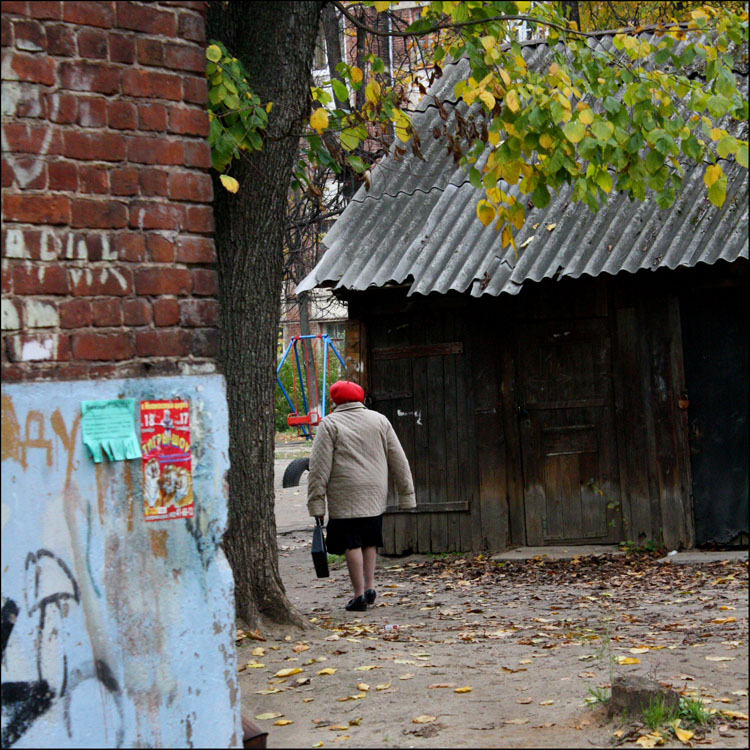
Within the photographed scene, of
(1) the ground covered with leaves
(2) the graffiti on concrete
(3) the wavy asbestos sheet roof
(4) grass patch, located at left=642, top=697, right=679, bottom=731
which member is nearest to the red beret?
(1) the ground covered with leaves

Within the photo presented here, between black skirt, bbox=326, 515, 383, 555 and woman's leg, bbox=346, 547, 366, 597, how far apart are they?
42 mm

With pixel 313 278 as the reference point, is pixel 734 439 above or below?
below

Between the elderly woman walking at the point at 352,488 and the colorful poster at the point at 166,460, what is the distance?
3.73 m

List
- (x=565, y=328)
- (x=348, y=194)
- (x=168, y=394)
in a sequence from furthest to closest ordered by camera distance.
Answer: (x=348, y=194), (x=565, y=328), (x=168, y=394)

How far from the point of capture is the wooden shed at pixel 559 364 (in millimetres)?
8961

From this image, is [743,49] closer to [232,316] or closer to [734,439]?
[734,439]

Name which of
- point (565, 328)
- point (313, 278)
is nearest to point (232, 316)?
point (313, 278)

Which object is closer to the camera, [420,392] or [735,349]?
[735,349]

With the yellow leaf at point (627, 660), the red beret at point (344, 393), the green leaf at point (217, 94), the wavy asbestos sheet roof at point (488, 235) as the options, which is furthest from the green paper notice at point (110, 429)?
the wavy asbestos sheet roof at point (488, 235)

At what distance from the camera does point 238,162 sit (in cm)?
607

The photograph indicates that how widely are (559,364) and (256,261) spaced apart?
432 centimetres

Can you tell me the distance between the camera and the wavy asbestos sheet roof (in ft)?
28.6

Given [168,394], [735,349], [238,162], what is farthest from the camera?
[735,349]

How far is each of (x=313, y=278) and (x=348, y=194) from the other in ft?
18.7
